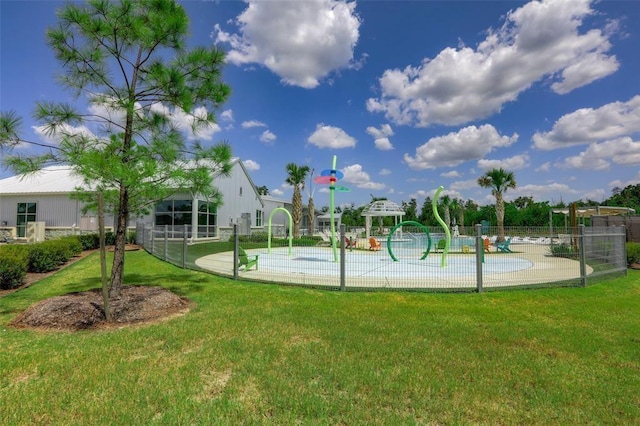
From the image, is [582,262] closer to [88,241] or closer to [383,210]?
[383,210]

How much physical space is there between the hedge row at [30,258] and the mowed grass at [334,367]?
2.08 metres

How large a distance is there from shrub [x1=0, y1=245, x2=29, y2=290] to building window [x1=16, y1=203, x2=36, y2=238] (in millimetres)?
20473

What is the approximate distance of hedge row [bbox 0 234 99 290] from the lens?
827 cm

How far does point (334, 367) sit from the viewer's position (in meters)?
3.92

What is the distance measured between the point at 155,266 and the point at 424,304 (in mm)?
9838

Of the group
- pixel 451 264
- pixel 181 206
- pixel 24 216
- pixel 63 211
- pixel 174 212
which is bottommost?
pixel 451 264

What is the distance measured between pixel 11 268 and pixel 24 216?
891 inches

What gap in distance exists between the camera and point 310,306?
6.97 metres

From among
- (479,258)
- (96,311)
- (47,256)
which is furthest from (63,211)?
(479,258)

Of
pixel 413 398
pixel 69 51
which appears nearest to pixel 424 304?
pixel 413 398

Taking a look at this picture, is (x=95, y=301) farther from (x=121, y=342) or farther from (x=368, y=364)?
(x=368, y=364)

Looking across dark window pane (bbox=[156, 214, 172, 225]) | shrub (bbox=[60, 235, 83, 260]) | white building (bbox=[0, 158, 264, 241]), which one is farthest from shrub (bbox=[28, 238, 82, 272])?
dark window pane (bbox=[156, 214, 172, 225])

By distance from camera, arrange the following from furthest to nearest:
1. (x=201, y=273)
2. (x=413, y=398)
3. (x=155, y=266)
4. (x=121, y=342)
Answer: (x=155, y=266) → (x=201, y=273) → (x=121, y=342) → (x=413, y=398)

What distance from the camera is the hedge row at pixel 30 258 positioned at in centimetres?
827
